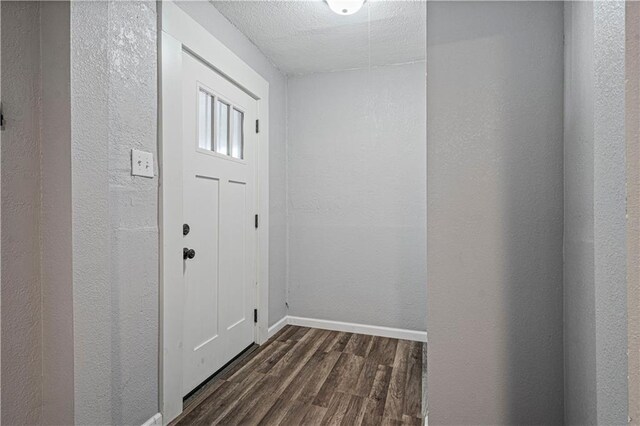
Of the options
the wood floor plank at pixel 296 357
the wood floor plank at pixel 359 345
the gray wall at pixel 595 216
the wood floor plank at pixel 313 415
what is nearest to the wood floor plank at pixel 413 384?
the wood floor plank at pixel 359 345

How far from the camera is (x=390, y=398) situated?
1888mm

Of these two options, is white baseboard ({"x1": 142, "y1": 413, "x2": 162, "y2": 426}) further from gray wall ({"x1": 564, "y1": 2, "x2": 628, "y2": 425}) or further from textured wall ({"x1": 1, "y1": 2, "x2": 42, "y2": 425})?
gray wall ({"x1": 564, "y1": 2, "x2": 628, "y2": 425})

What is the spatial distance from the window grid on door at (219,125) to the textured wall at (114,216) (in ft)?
1.40

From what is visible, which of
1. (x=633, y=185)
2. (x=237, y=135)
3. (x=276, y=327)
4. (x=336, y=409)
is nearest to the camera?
(x=633, y=185)

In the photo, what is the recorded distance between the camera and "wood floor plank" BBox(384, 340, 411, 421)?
69.6 inches

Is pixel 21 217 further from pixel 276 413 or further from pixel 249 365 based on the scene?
pixel 249 365

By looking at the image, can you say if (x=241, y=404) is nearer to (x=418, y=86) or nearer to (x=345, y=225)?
(x=345, y=225)

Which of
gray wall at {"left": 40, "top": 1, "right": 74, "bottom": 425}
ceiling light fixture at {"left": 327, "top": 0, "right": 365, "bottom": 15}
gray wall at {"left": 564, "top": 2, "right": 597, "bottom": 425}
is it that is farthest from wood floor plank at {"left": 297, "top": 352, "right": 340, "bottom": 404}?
ceiling light fixture at {"left": 327, "top": 0, "right": 365, "bottom": 15}

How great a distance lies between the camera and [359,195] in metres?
2.90

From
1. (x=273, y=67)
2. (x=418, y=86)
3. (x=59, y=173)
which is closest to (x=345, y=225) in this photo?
(x=418, y=86)

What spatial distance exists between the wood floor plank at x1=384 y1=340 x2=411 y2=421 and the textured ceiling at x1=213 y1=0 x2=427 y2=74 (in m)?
2.32

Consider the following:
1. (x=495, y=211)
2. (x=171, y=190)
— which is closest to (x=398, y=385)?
(x=495, y=211)

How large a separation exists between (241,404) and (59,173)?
1438 mm

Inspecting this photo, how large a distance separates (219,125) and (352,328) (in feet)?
6.55
